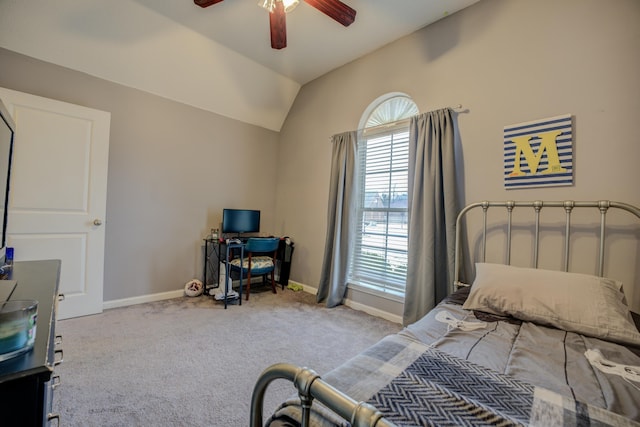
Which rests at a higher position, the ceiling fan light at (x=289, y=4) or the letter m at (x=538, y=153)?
the ceiling fan light at (x=289, y=4)

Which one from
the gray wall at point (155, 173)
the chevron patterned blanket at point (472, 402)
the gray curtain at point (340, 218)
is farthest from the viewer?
the gray curtain at point (340, 218)

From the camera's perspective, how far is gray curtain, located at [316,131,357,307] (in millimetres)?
3096

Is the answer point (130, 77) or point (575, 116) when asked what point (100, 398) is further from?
point (575, 116)

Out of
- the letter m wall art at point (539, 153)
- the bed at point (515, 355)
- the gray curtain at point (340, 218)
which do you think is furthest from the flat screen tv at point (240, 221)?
the letter m wall art at point (539, 153)

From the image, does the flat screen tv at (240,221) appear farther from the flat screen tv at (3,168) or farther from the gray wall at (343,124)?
the flat screen tv at (3,168)

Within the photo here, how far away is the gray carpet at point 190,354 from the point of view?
4.80 feet

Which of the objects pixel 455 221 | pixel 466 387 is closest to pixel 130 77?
pixel 455 221

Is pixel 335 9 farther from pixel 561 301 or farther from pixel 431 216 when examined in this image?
pixel 561 301

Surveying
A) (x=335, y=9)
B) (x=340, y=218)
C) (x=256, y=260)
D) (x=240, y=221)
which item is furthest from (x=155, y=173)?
(x=335, y=9)

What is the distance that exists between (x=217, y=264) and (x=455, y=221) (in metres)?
2.92

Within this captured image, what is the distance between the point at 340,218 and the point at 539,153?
1.86m

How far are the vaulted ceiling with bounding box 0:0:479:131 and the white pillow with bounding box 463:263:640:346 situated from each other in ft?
7.48

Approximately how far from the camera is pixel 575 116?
180 cm

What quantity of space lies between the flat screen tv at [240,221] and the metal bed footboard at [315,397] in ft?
9.83
